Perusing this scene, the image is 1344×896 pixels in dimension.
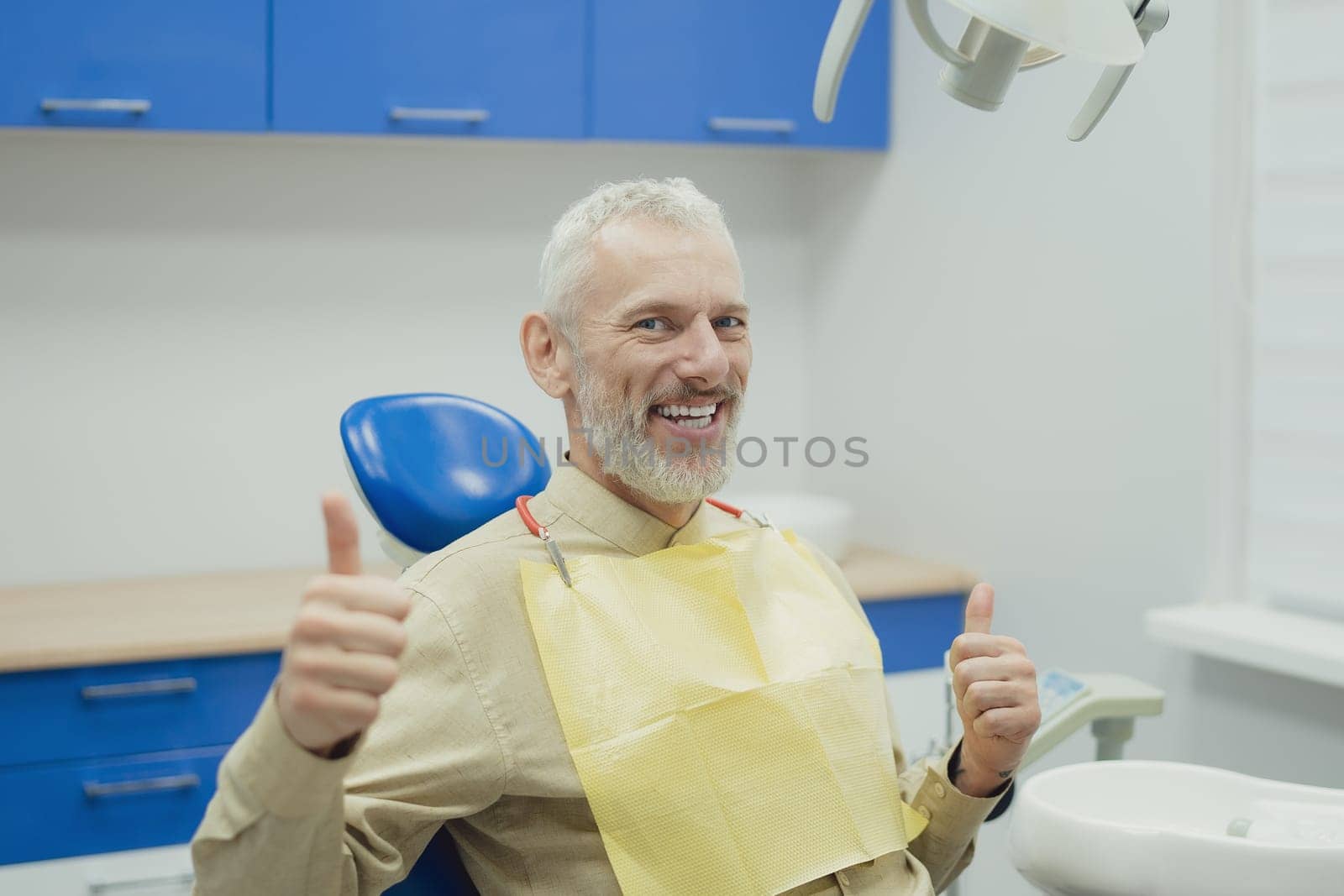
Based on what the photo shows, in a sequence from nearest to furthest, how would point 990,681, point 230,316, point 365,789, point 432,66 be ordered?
point 365,789
point 990,681
point 432,66
point 230,316

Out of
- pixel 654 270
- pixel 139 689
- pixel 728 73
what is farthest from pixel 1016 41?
pixel 728 73

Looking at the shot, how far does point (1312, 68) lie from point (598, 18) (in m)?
1.33

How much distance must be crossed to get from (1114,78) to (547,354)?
27.7 inches

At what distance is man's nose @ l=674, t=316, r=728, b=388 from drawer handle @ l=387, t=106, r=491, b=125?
131 cm

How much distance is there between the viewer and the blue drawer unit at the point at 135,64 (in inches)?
92.9

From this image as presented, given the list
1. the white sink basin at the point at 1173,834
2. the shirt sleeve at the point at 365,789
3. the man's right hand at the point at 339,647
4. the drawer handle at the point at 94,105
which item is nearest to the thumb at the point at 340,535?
the man's right hand at the point at 339,647

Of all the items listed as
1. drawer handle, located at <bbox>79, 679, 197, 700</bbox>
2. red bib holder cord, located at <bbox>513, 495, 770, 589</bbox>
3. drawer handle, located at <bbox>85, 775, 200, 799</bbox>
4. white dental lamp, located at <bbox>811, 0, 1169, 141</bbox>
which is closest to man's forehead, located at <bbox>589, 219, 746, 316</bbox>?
red bib holder cord, located at <bbox>513, 495, 770, 589</bbox>

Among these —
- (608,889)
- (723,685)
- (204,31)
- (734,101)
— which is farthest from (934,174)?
(608,889)

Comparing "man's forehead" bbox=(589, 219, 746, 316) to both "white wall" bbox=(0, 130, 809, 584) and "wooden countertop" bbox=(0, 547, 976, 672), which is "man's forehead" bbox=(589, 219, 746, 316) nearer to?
"wooden countertop" bbox=(0, 547, 976, 672)

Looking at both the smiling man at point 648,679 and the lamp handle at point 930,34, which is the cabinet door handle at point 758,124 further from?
the lamp handle at point 930,34

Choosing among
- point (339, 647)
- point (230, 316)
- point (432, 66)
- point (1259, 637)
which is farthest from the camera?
point (230, 316)

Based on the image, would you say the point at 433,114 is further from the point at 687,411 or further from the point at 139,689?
the point at 687,411

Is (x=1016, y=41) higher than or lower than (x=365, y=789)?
higher

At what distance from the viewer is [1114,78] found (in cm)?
108
